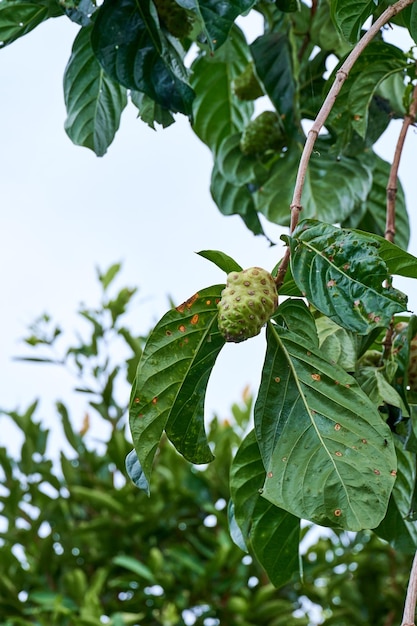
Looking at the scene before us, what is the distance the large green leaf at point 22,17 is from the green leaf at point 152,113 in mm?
106

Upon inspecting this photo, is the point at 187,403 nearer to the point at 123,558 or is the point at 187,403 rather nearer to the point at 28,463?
the point at 123,558

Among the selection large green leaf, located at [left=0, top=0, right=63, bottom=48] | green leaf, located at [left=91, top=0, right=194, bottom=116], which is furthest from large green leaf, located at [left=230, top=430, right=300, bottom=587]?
large green leaf, located at [left=0, top=0, right=63, bottom=48]

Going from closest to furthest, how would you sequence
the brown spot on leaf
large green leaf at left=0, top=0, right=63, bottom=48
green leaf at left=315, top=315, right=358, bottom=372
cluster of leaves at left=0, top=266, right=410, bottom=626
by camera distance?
the brown spot on leaf < green leaf at left=315, top=315, right=358, bottom=372 < large green leaf at left=0, top=0, right=63, bottom=48 < cluster of leaves at left=0, top=266, right=410, bottom=626

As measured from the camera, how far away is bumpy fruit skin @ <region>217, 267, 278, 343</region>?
49 centimetres

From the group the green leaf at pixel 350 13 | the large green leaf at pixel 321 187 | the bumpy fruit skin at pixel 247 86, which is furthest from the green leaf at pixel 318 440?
the bumpy fruit skin at pixel 247 86

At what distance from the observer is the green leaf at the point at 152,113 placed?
79 centimetres

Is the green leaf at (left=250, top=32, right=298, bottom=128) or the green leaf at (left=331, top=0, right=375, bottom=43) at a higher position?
the green leaf at (left=250, top=32, right=298, bottom=128)

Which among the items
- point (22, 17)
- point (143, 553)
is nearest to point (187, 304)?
point (22, 17)

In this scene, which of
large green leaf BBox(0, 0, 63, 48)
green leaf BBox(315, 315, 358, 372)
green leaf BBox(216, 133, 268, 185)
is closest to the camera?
green leaf BBox(315, 315, 358, 372)

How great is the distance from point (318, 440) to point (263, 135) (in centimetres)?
56

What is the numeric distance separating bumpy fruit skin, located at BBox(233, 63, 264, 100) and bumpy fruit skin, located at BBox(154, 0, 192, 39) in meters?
0.33

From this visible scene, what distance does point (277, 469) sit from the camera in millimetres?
529

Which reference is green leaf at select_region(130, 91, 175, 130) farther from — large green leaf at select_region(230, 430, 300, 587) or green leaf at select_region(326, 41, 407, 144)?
large green leaf at select_region(230, 430, 300, 587)

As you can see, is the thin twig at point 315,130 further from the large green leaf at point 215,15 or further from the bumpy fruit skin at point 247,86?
the bumpy fruit skin at point 247,86
